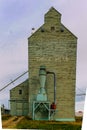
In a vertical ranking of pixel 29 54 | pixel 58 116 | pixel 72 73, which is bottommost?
pixel 58 116

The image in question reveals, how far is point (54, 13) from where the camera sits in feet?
80.9

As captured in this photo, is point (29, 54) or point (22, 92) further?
point (22, 92)

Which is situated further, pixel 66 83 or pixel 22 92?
pixel 22 92

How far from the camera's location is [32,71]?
2372 cm

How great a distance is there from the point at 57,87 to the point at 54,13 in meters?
6.30

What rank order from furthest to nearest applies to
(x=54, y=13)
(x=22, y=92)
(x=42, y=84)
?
(x=22, y=92) < (x=54, y=13) < (x=42, y=84)

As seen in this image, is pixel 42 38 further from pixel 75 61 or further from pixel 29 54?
pixel 75 61

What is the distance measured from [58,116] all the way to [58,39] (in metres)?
6.31

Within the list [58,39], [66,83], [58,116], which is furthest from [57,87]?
[58,39]

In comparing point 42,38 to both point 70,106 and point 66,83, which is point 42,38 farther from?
point 70,106

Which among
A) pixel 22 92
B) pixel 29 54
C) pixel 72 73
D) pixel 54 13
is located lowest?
pixel 22 92

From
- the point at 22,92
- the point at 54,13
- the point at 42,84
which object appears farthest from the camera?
the point at 22,92

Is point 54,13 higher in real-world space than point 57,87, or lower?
higher

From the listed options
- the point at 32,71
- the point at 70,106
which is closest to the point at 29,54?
the point at 32,71
